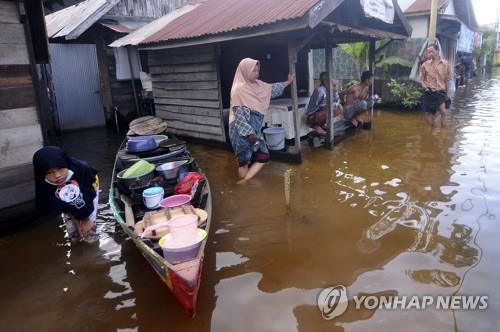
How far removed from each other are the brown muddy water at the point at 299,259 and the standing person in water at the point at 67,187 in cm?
39

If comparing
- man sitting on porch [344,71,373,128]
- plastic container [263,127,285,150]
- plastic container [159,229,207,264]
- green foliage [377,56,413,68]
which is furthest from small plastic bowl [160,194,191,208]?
green foliage [377,56,413,68]

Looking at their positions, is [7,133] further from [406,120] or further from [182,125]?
[406,120]

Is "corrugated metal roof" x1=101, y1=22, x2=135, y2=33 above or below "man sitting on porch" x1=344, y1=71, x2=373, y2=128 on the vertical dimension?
above

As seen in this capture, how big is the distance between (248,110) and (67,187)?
3108 millimetres

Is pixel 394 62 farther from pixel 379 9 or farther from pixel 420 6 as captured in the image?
pixel 379 9

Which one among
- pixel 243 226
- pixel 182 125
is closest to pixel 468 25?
pixel 182 125

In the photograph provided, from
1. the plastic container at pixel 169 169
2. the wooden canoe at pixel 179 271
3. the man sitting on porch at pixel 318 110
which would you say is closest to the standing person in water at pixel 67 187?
the wooden canoe at pixel 179 271

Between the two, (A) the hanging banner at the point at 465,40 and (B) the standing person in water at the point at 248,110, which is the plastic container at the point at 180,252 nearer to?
(B) the standing person in water at the point at 248,110

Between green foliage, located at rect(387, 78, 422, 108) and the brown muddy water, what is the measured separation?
6565mm

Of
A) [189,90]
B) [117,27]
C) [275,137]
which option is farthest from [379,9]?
[117,27]

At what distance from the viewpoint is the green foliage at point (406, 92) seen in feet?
41.6

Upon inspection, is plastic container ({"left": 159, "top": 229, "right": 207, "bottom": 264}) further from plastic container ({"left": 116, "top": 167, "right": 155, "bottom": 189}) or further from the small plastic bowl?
plastic container ({"left": 116, "top": 167, "right": 155, "bottom": 189})

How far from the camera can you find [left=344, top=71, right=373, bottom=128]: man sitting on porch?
969cm

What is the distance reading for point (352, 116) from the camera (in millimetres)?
9812
